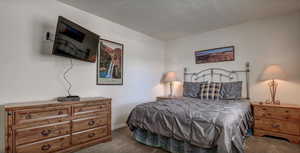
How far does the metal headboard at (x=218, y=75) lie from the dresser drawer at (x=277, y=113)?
644mm

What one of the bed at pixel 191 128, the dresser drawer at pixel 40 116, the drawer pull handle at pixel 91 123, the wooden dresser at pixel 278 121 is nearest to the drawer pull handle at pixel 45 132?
the dresser drawer at pixel 40 116

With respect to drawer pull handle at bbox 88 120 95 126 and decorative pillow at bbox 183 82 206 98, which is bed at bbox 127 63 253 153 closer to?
drawer pull handle at bbox 88 120 95 126

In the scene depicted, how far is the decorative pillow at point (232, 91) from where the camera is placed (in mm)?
3230

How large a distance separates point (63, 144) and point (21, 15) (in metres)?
1.98

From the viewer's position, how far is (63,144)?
2.08 metres

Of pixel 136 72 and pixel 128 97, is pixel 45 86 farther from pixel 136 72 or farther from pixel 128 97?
pixel 136 72

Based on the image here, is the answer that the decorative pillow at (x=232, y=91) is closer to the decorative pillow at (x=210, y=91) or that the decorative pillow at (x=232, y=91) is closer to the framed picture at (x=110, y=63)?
the decorative pillow at (x=210, y=91)

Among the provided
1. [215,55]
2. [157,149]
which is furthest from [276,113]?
[157,149]

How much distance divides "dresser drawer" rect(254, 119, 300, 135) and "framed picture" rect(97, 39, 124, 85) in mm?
3016

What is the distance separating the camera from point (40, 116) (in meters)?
1.88

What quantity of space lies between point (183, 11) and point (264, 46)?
2001 mm

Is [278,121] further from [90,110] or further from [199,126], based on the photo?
[90,110]

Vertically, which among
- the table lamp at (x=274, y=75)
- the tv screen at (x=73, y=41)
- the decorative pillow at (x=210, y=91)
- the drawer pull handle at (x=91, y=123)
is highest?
the tv screen at (x=73, y=41)

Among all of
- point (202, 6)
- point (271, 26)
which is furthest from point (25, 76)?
point (271, 26)
